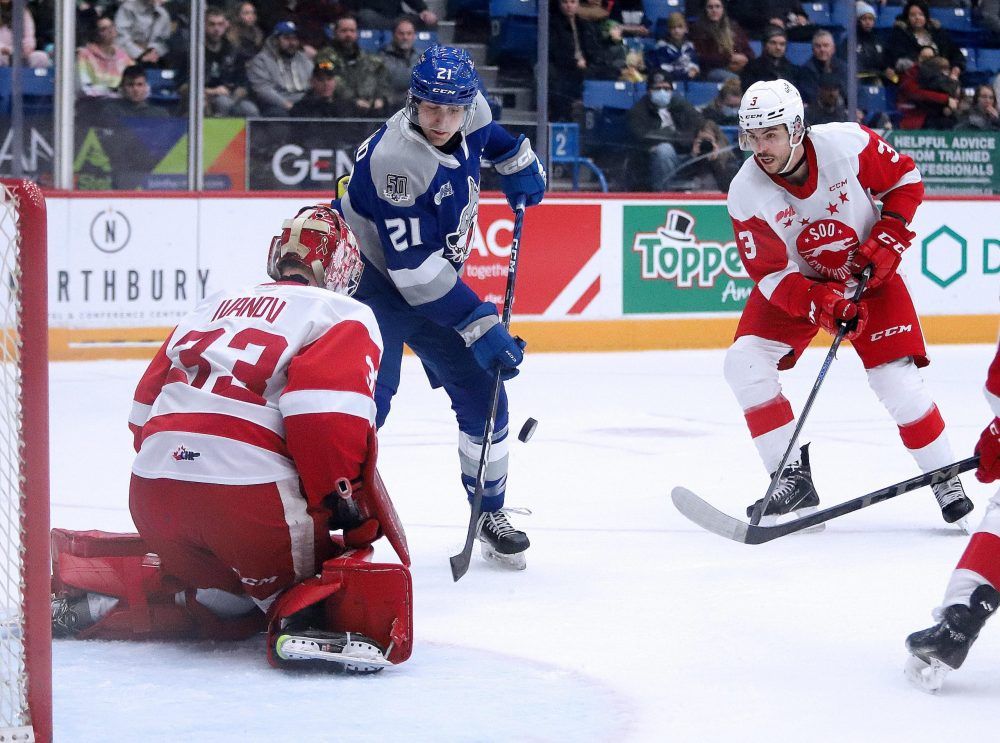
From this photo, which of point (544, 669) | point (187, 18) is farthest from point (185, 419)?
point (187, 18)

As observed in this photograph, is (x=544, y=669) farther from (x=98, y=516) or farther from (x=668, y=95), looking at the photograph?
(x=668, y=95)

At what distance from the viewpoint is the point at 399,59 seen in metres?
7.65

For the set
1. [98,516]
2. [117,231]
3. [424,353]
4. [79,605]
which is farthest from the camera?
[117,231]

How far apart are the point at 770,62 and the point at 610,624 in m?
6.10

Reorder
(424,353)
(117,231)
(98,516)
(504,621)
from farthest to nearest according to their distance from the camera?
(117,231)
(98,516)
(424,353)
(504,621)

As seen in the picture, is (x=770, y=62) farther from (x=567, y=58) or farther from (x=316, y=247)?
(x=316, y=247)

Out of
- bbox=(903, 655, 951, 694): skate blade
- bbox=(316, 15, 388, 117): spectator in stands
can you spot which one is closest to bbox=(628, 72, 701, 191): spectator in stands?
bbox=(316, 15, 388, 117): spectator in stands

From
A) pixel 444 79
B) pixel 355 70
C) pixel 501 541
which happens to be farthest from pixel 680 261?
pixel 444 79

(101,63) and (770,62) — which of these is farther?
(770,62)

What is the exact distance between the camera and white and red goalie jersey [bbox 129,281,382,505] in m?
2.36

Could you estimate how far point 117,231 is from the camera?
686cm

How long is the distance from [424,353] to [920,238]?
17.5 ft

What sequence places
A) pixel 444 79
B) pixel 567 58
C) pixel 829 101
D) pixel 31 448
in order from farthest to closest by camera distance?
pixel 829 101
pixel 567 58
pixel 444 79
pixel 31 448

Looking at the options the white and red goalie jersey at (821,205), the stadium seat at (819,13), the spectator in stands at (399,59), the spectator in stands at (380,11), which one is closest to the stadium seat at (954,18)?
the stadium seat at (819,13)
